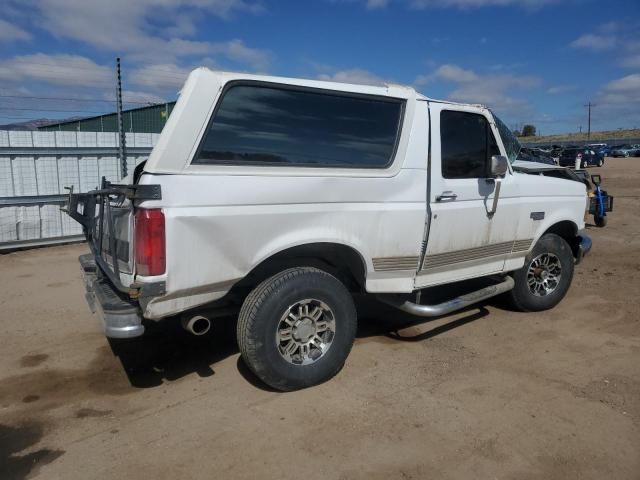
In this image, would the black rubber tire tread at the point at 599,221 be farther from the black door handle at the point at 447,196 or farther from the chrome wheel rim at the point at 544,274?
the black door handle at the point at 447,196

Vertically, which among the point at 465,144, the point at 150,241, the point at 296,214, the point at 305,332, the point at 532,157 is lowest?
the point at 305,332

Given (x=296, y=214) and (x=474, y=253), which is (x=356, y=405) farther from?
(x=474, y=253)

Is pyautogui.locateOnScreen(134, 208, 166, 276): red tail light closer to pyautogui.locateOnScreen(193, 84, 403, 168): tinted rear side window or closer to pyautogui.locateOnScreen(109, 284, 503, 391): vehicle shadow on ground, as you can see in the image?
pyautogui.locateOnScreen(193, 84, 403, 168): tinted rear side window

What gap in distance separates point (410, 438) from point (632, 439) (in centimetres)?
136

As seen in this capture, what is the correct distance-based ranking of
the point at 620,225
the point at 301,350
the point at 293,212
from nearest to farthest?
the point at 293,212, the point at 301,350, the point at 620,225

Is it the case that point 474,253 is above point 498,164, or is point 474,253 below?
below

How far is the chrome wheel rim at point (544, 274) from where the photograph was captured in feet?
18.1

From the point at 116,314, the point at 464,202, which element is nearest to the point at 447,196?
the point at 464,202

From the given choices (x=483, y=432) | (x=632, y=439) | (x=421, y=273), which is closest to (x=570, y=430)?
(x=632, y=439)

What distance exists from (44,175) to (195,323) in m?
6.69

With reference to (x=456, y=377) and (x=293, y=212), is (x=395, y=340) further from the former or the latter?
(x=293, y=212)

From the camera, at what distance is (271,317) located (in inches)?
141

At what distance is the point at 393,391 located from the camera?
154 inches

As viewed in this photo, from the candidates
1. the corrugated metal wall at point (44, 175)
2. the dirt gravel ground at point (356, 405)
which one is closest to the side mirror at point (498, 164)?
the dirt gravel ground at point (356, 405)
